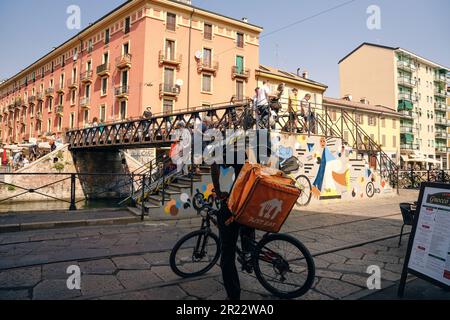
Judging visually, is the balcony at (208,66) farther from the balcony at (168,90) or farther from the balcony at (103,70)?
the balcony at (103,70)

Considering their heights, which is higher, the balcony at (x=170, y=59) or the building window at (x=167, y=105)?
the balcony at (x=170, y=59)

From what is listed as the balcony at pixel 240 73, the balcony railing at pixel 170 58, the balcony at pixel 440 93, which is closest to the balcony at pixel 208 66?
the balcony at pixel 240 73

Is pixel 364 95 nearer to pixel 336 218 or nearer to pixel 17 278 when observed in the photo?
pixel 336 218

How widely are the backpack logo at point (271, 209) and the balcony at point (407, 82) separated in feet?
183

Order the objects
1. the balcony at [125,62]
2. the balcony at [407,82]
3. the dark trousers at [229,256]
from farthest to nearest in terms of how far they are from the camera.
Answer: the balcony at [407,82], the balcony at [125,62], the dark trousers at [229,256]

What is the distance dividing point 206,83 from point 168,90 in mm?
4747

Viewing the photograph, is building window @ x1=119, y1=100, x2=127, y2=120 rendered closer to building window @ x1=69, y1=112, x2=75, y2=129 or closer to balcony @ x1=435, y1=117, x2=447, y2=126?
building window @ x1=69, y1=112, x2=75, y2=129

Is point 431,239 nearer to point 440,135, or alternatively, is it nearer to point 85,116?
point 85,116

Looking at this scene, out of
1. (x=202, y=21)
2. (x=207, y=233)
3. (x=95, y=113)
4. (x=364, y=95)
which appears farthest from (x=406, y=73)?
(x=207, y=233)

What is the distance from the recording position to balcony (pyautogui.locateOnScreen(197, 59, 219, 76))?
30.4m

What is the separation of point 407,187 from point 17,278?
2133 centimetres

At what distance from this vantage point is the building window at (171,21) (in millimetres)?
29016

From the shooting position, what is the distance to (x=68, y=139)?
26125 millimetres

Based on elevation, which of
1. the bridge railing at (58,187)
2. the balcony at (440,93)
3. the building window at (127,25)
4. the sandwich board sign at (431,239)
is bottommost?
the bridge railing at (58,187)
